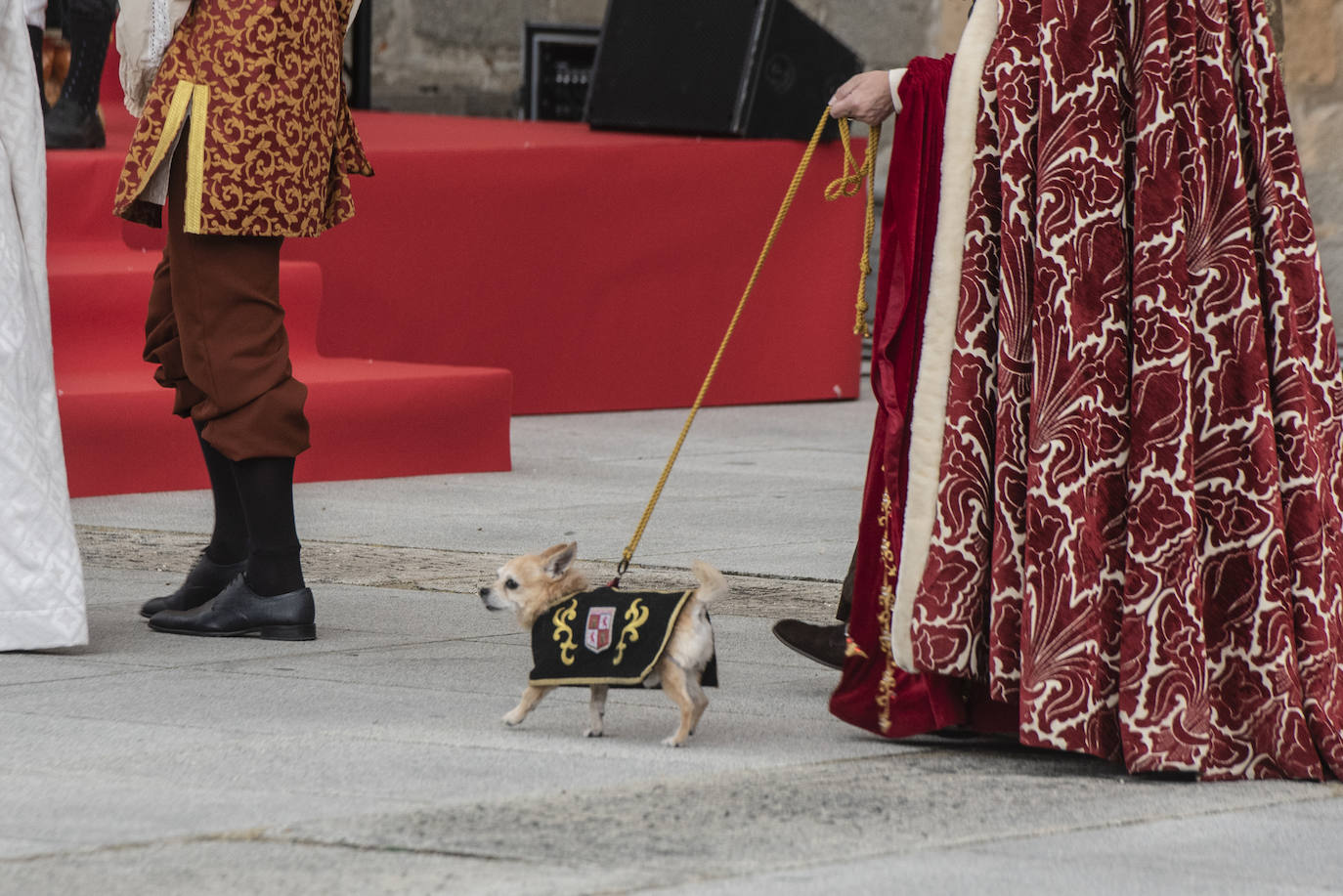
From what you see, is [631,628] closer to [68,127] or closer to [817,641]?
[817,641]

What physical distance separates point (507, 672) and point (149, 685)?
2.02 feet

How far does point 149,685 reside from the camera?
3654 millimetres

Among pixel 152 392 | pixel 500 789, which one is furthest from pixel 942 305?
pixel 152 392

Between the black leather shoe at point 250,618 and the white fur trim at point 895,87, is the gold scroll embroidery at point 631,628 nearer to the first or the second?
the white fur trim at point 895,87

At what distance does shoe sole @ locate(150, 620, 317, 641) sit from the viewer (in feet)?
13.5

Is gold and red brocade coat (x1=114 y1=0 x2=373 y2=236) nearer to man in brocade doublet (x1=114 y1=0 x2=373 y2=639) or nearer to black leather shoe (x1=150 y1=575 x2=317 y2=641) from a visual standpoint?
man in brocade doublet (x1=114 y1=0 x2=373 y2=639)

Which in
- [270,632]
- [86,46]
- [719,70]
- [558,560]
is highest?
[719,70]

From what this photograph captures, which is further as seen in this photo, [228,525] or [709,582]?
[228,525]

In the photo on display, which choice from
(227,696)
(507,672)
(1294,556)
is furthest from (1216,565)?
(227,696)

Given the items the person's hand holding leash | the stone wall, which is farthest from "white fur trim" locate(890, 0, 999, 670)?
the stone wall

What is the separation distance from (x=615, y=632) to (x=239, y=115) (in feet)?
4.62

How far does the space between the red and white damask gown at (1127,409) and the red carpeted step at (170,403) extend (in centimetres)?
343

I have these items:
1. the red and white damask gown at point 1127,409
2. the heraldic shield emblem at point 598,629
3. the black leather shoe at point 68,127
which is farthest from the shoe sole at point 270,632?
the black leather shoe at point 68,127

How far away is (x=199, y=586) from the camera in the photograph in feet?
14.1
